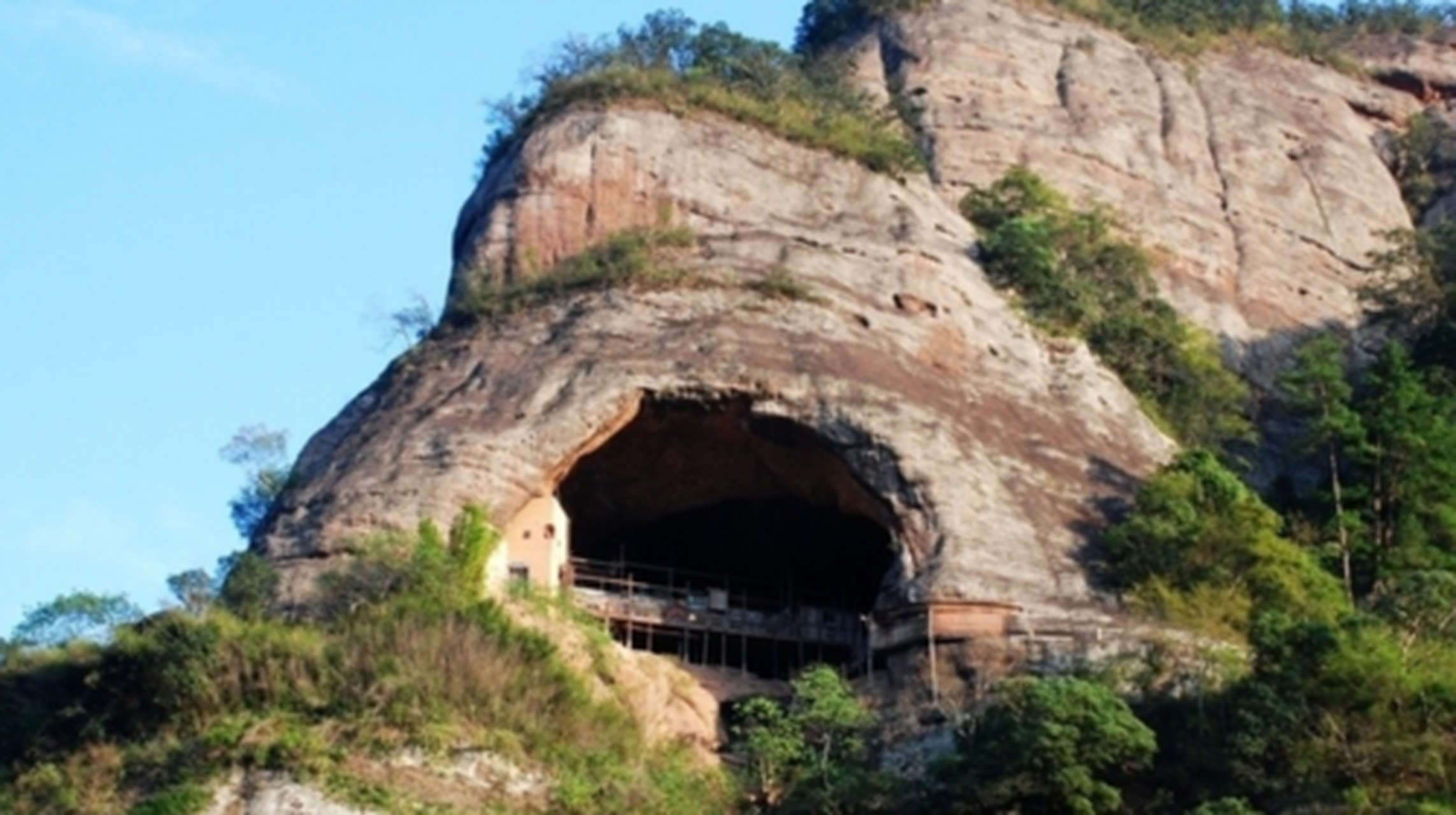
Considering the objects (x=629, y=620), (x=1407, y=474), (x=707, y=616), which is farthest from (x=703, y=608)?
(x=1407, y=474)

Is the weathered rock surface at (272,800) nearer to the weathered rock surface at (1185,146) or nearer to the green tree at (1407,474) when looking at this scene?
the green tree at (1407,474)

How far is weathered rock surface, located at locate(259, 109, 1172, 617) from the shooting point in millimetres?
30891

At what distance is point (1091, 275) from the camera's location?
39188 millimetres

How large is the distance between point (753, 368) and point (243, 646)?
721 centimetres

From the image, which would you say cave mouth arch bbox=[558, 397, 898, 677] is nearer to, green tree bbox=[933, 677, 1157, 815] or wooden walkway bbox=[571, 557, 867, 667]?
wooden walkway bbox=[571, 557, 867, 667]

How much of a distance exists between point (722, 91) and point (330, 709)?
46.1 feet

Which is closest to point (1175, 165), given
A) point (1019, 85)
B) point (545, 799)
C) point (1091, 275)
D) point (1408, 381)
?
point (1019, 85)

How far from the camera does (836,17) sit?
1902 inches

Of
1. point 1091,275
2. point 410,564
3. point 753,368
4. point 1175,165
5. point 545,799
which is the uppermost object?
point 1175,165

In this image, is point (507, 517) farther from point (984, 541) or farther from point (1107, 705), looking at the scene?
point (1107, 705)

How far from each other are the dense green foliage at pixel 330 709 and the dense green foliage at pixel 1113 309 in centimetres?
1069

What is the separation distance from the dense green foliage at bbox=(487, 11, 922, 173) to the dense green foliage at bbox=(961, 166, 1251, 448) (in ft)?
6.31

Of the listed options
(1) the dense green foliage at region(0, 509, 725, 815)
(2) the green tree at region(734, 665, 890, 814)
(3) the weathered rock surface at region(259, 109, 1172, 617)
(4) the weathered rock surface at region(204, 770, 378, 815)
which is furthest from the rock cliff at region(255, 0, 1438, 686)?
(4) the weathered rock surface at region(204, 770, 378, 815)

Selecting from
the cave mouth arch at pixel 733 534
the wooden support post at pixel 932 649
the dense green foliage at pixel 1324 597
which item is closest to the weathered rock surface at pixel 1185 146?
the dense green foliage at pixel 1324 597
